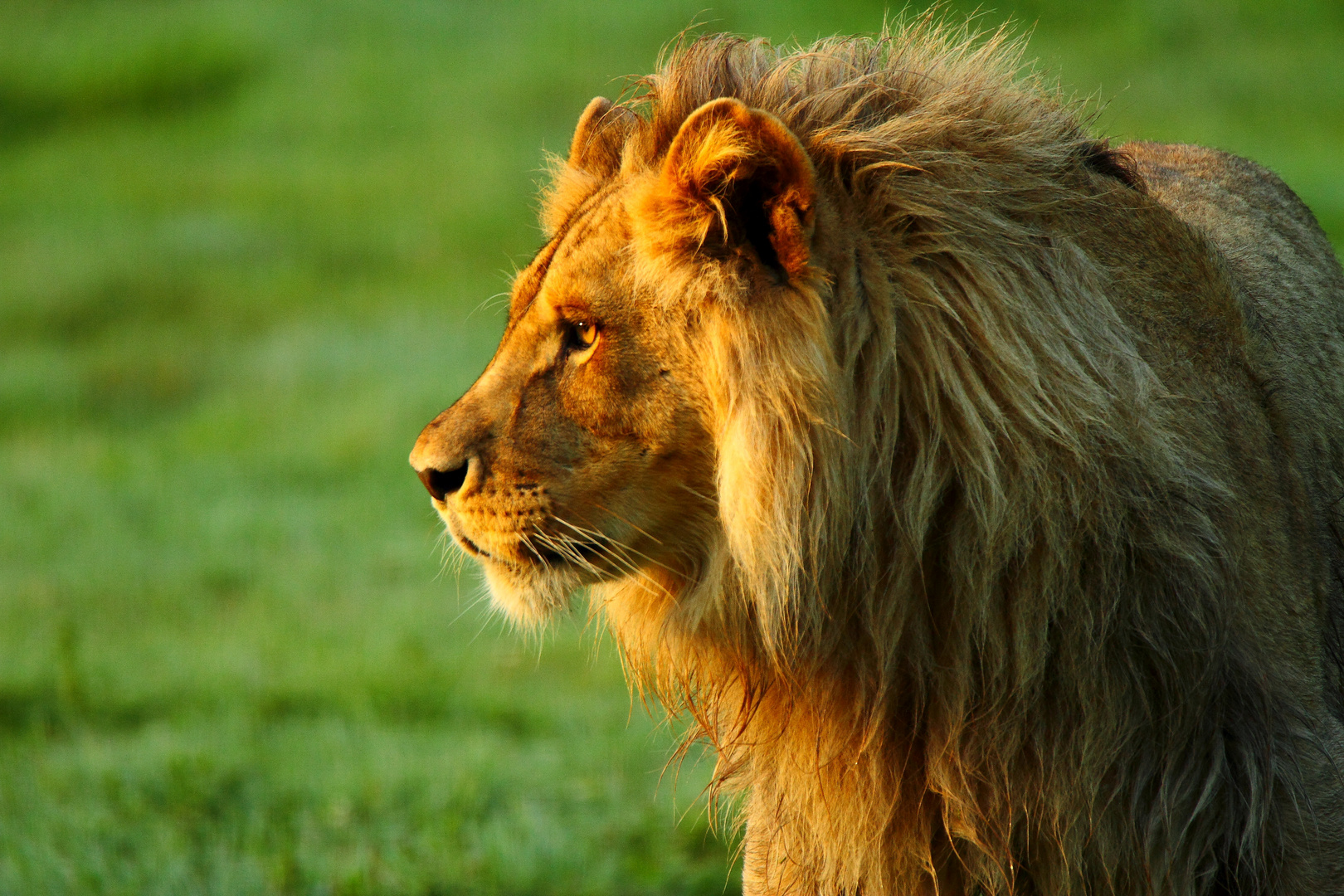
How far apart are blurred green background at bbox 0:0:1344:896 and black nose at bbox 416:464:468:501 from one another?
378 mm

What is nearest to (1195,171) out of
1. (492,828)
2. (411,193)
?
(492,828)

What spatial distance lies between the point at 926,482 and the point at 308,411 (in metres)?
8.83

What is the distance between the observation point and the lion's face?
253 centimetres

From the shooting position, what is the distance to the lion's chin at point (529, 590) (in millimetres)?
2703

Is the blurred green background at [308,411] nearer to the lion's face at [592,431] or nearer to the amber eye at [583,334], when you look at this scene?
the lion's face at [592,431]

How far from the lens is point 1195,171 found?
12.0 feet

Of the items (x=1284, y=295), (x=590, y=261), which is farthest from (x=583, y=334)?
(x=1284, y=295)

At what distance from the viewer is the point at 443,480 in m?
2.68

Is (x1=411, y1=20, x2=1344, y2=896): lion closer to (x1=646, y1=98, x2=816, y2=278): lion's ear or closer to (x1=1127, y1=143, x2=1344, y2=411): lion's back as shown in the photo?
(x1=646, y1=98, x2=816, y2=278): lion's ear

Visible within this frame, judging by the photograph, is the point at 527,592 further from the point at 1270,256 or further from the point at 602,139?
the point at 1270,256

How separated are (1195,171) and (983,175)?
4.54 feet

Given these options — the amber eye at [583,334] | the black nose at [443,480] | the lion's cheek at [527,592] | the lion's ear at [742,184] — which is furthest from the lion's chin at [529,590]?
the lion's ear at [742,184]

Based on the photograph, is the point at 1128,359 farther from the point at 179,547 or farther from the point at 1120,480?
the point at 179,547

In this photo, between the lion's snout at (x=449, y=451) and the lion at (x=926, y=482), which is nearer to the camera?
the lion at (x=926, y=482)
